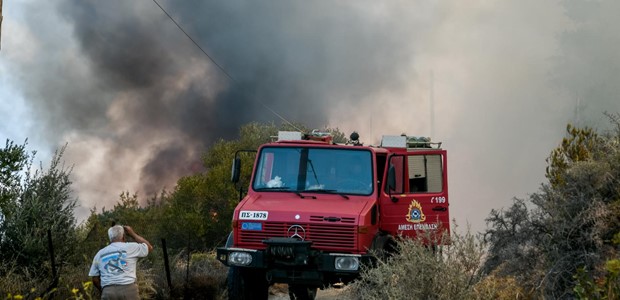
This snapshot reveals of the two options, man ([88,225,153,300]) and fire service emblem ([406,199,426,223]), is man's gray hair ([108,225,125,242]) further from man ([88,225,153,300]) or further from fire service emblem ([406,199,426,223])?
fire service emblem ([406,199,426,223])

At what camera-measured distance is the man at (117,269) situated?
1130 cm

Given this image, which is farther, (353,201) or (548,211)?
(353,201)

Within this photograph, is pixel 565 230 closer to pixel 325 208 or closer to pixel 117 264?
pixel 325 208

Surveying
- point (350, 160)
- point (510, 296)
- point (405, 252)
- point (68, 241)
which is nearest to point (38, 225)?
point (68, 241)

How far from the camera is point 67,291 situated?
1462cm

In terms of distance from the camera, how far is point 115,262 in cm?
1131

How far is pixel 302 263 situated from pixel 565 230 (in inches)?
172

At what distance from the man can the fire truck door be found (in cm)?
496

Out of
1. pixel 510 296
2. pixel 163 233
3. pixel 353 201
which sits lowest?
pixel 510 296

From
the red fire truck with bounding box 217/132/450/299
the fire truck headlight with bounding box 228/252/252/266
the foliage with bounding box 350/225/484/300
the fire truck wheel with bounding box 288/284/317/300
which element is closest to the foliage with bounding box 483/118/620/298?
the foliage with bounding box 350/225/484/300

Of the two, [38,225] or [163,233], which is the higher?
[163,233]

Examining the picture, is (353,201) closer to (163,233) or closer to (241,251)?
(241,251)

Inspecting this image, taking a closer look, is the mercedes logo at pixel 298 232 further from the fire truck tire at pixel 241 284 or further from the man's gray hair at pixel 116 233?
the man's gray hair at pixel 116 233

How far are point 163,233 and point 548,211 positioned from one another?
27.7 metres
